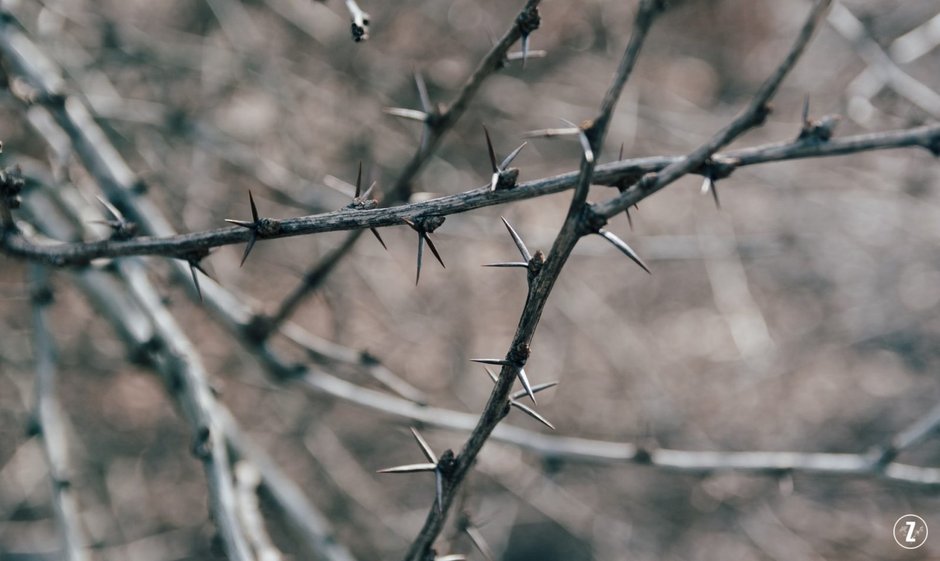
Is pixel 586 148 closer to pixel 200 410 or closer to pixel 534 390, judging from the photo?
pixel 534 390

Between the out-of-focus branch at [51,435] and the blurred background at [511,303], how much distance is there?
117cm

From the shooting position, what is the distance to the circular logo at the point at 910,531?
3747 millimetres

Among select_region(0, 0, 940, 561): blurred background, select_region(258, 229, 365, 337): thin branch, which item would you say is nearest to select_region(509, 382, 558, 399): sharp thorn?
select_region(258, 229, 365, 337): thin branch

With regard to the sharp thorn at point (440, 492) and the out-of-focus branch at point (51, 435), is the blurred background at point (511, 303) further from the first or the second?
the sharp thorn at point (440, 492)

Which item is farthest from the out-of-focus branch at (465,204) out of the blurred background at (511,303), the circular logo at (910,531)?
the circular logo at (910,531)

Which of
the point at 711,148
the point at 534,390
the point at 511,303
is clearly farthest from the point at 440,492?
the point at 511,303

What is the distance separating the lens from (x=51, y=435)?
1.89 metres

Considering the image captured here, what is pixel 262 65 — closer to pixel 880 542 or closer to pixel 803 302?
pixel 803 302

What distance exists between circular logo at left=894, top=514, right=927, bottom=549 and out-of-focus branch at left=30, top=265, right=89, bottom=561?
386 cm

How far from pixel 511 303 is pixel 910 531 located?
2.52m

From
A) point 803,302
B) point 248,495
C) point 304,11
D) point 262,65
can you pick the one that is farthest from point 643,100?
point 248,495

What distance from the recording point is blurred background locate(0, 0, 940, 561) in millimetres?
3596

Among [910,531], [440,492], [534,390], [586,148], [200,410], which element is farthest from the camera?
[910,531]

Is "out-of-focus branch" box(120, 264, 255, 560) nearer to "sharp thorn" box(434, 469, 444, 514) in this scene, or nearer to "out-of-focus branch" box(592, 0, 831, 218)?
"sharp thorn" box(434, 469, 444, 514)
